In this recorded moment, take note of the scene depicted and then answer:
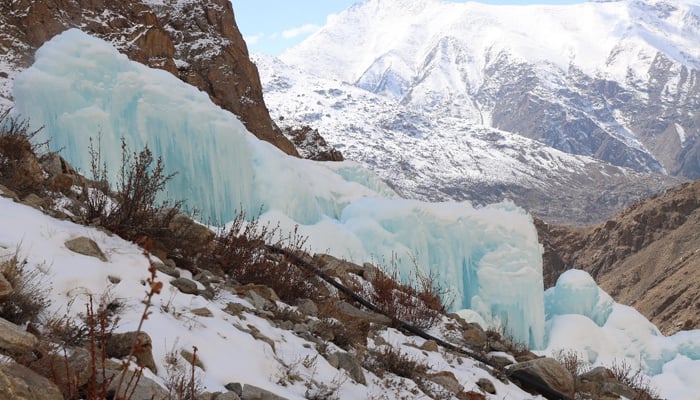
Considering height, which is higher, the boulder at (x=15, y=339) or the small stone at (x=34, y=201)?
the boulder at (x=15, y=339)

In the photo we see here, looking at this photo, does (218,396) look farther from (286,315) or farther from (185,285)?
(286,315)

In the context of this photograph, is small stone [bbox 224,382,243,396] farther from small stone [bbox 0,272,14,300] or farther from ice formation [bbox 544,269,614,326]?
ice formation [bbox 544,269,614,326]

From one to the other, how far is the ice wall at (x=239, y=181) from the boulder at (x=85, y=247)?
6917 mm

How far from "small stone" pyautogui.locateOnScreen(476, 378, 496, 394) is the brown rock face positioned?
65.9 feet

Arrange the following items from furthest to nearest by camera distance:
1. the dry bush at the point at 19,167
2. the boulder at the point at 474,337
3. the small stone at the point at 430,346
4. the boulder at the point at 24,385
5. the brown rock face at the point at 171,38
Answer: the brown rock face at the point at 171,38
the boulder at the point at 474,337
the small stone at the point at 430,346
the dry bush at the point at 19,167
the boulder at the point at 24,385

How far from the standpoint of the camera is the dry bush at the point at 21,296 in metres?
3.19

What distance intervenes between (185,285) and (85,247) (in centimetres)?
80

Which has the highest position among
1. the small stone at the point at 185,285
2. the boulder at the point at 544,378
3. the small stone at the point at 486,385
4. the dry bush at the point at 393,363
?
the small stone at the point at 185,285

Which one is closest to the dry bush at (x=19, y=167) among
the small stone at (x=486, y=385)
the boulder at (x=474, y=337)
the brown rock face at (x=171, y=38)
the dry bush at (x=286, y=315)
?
the dry bush at (x=286, y=315)

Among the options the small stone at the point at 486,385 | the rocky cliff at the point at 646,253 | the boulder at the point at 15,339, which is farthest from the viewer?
the rocky cliff at the point at 646,253

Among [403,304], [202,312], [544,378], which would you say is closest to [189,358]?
[202,312]

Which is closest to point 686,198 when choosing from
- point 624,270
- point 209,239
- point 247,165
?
point 624,270

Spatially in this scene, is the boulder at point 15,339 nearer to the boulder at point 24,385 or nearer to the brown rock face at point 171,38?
the boulder at point 24,385

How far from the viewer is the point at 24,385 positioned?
2445 millimetres
